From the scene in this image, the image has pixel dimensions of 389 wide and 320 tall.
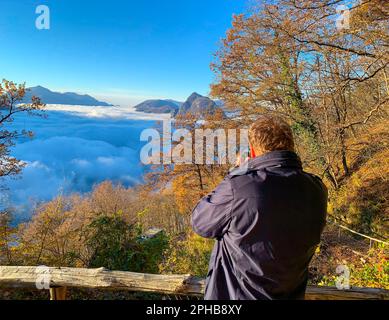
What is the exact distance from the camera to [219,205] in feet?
5.10

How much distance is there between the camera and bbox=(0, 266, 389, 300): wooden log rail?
236cm

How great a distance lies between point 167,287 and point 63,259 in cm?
674

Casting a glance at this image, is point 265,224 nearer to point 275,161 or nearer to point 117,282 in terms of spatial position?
point 275,161

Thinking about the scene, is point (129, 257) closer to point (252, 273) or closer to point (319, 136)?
point (252, 273)

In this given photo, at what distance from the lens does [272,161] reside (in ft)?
5.18

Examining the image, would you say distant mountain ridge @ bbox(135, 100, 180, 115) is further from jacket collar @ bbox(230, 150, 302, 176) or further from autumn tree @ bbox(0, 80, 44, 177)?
jacket collar @ bbox(230, 150, 302, 176)

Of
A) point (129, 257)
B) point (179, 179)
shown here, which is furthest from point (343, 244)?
point (179, 179)

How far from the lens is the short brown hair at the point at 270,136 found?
5.39 feet

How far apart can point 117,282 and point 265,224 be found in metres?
1.59
